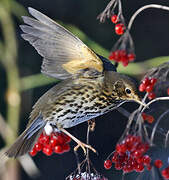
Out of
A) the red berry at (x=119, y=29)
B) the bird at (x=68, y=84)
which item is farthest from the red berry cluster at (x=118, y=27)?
the bird at (x=68, y=84)

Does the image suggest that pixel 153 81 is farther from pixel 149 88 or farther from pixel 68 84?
pixel 68 84

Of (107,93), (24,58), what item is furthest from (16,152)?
(24,58)

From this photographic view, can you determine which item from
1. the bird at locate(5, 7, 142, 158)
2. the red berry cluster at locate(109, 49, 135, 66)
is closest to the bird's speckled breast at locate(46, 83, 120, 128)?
the bird at locate(5, 7, 142, 158)

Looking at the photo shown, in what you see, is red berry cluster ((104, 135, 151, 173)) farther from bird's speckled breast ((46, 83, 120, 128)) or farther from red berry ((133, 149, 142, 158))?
bird's speckled breast ((46, 83, 120, 128))

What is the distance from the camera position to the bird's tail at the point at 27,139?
1623 mm

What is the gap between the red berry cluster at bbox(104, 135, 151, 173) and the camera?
52.3 inches

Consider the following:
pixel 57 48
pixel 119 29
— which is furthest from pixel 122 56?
pixel 57 48

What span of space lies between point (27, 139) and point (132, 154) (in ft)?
1.42

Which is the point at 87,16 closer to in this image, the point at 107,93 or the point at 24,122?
the point at 24,122

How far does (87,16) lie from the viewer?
128 inches

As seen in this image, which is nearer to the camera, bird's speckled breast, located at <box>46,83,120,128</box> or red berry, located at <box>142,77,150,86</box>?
red berry, located at <box>142,77,150,86</box>

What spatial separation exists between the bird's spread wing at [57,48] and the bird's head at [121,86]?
1.9 inches

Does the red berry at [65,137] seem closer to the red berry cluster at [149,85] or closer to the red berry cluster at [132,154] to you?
the red berry cluster at [132,154]

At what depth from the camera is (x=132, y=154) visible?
139 cm
